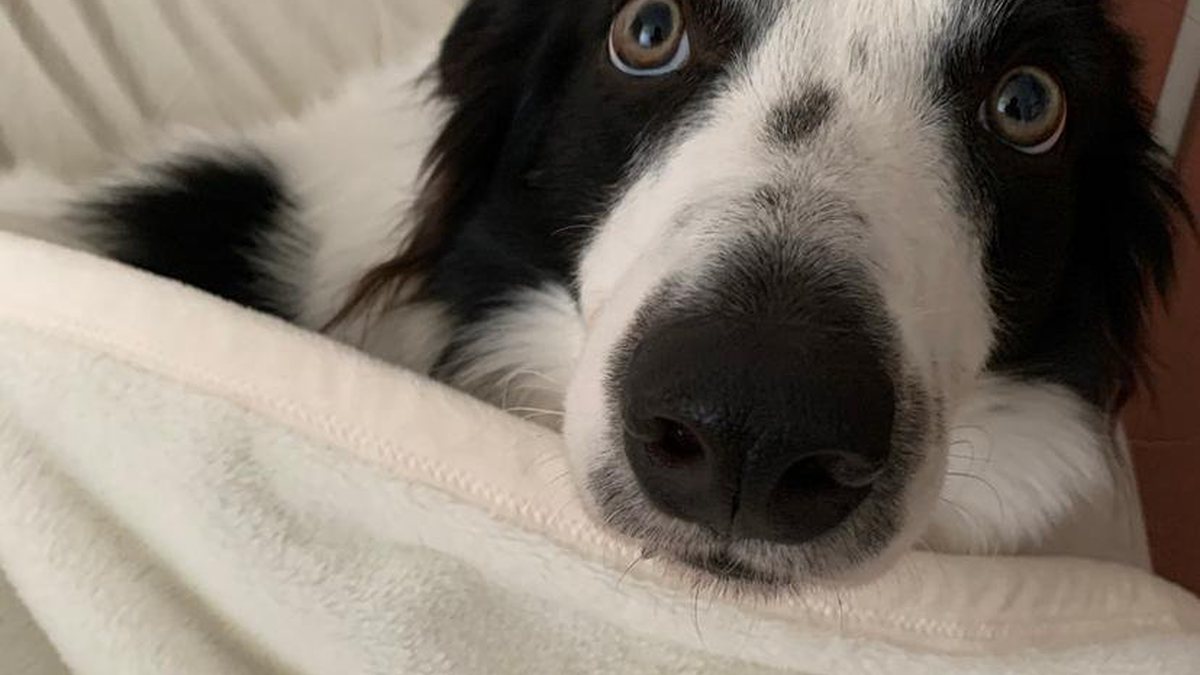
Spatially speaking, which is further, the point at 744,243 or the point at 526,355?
the point at 526,355

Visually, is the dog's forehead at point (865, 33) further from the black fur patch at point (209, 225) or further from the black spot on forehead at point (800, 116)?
the black fur patch at point (209, 225)

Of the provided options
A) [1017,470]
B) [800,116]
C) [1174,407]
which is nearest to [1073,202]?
[1017,470]

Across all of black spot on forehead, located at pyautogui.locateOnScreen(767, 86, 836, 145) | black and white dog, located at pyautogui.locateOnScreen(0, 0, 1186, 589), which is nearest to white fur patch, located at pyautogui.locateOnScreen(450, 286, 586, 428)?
black and white dog, located at pyautogui.locateOnScreen(0, 0, 1186, 589)

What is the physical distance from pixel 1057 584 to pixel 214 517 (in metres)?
0.73

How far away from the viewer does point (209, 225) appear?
1.57 m

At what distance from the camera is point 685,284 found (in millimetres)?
1019

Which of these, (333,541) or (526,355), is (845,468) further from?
(526,355)

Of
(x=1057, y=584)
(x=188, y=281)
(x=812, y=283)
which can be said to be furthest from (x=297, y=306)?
(x=1057, y=584)

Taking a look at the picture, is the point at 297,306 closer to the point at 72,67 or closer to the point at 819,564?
the point at 72,67

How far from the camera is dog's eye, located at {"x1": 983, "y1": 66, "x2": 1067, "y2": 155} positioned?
1264mm

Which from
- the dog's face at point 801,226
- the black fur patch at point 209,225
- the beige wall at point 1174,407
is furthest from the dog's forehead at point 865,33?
the beige wall at point 1174,407

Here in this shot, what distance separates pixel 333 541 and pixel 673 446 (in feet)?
1.09

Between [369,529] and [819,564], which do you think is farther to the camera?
[369,529]

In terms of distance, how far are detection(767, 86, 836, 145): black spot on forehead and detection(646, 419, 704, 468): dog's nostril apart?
0.29m
